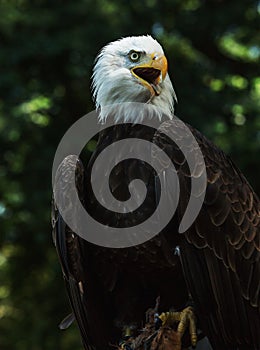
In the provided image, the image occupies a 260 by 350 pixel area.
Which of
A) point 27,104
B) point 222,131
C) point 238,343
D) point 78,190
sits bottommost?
point 238,343

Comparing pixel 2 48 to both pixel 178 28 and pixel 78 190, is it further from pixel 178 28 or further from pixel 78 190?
pixel 78 190

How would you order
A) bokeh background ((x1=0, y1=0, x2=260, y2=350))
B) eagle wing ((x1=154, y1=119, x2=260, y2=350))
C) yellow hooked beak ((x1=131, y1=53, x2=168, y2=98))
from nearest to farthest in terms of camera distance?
eagle wing ((x1=154, y1=119, x2=260, y2=350)) → yellow hooked beak ((x1=131, y1=53, x2=168, y2=98)) → bokeh background ((x1=0, y1=0, x2=260, y2=350))

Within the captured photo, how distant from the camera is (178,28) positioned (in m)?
12.4

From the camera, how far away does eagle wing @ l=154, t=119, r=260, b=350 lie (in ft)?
16.2

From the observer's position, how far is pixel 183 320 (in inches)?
198

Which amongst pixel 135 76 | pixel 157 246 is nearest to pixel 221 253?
pixel 157 246

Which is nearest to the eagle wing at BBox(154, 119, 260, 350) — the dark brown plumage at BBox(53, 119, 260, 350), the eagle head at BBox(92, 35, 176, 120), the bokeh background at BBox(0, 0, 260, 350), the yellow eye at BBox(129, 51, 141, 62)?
the dark brown plumage at BBox(53, 119, 260, 350)

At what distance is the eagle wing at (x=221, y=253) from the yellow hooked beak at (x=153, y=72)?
34 cm

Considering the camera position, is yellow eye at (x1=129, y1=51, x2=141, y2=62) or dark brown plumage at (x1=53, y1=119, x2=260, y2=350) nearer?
dark brown plumage at (x1=53, y1=119, x2=260, y2=350)

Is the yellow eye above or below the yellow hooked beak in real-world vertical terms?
above

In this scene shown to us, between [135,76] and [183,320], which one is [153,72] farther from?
[183,320]

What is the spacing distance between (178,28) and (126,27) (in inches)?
62.3

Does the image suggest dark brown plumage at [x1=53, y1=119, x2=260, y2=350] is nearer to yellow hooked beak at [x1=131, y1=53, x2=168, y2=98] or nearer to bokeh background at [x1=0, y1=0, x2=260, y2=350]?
yellow hooked beak at [x1=131, y1=53, x2=168, y2=98]

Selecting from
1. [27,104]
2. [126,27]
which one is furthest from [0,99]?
[126,27]
